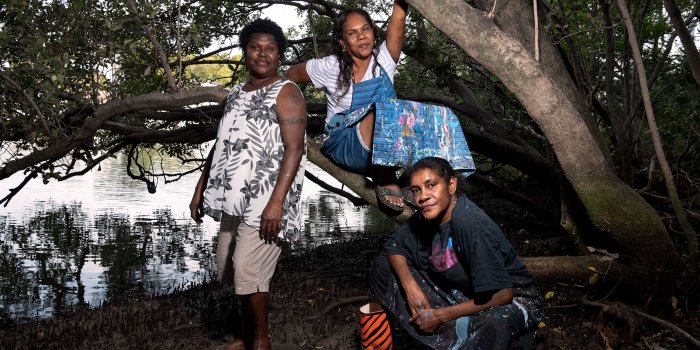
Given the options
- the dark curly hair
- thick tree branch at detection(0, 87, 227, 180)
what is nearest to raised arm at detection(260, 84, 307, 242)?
the dark curly hair

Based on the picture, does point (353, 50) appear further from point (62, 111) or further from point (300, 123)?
point (62, 111)

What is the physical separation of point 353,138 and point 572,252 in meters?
4.65

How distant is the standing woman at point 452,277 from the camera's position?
114 inches

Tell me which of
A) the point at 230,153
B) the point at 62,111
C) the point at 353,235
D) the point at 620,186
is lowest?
the point at 353,235

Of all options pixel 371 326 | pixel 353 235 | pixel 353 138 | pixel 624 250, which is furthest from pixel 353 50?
pixel 353 235

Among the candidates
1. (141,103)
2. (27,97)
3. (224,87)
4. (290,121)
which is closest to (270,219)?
(290,121)

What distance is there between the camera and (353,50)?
3758 mm

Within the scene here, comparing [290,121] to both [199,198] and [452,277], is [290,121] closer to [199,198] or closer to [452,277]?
[199,198]

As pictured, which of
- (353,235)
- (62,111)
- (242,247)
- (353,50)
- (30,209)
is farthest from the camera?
(30,209)

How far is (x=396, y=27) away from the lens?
3.75 metres

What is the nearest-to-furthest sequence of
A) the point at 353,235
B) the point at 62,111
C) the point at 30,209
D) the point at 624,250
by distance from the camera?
1. the point at 624,250
2. the point at 62,111
3. the point at 353,235
4. the point at 30,209

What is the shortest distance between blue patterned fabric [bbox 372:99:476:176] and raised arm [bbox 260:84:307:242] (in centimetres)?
50

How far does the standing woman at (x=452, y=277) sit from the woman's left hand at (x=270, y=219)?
570mm

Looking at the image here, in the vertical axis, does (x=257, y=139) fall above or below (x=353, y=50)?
below
